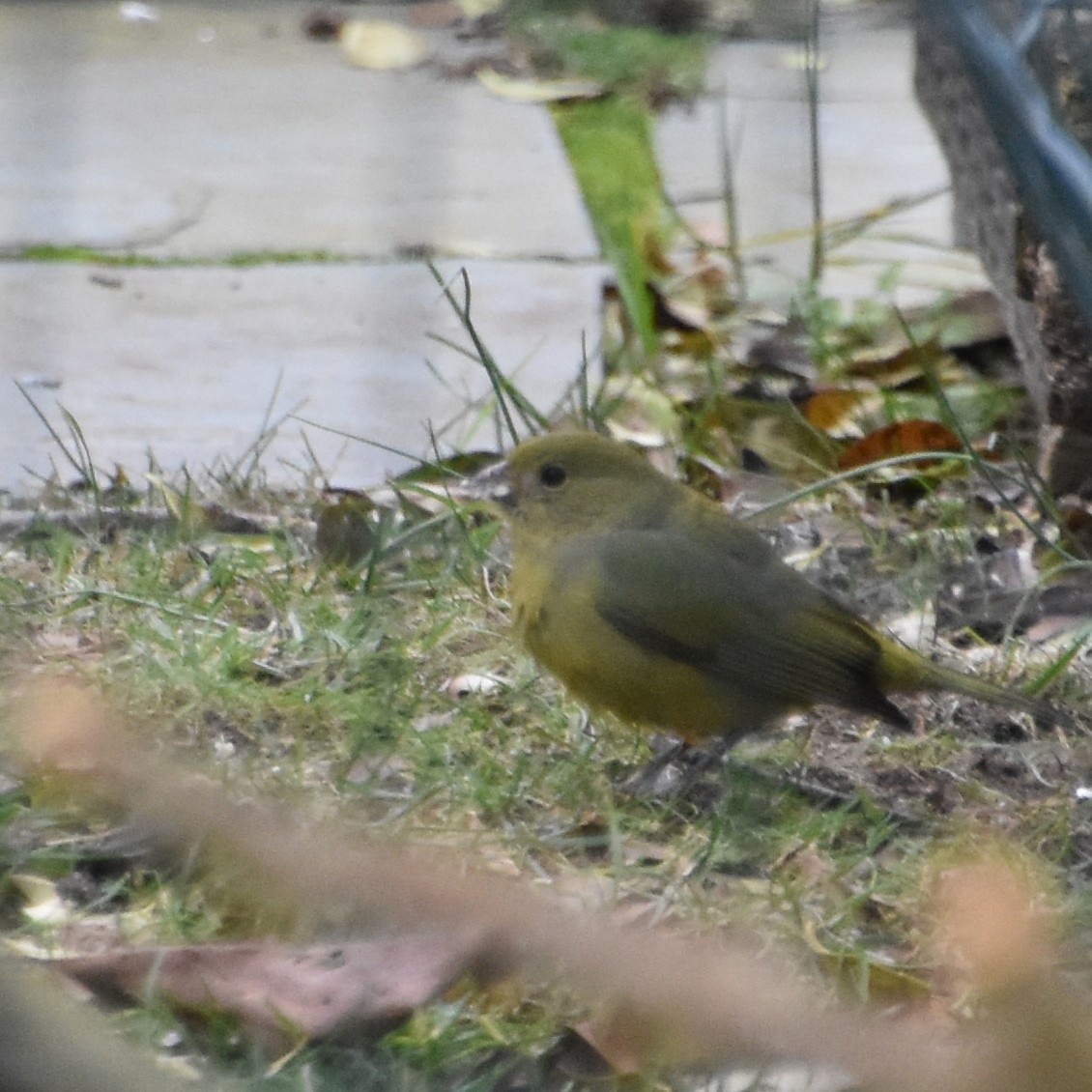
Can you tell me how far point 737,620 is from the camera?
3.29 meters

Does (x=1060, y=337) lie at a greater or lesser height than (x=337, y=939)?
greater

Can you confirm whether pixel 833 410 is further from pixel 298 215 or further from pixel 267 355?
pixel 298 215

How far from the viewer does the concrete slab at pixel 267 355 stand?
14.5 feet

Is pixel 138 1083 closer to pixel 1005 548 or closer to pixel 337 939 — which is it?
A: pixel 337 939

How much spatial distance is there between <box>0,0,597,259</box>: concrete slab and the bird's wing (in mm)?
2503

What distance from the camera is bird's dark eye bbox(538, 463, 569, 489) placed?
3545mm

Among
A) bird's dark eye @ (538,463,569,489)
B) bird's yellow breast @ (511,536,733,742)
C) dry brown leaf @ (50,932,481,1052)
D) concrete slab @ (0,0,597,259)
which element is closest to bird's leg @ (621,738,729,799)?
bird's yellow breast @ (511,536,733,742)

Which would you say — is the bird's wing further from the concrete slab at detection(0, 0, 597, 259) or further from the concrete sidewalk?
the concrete slab at detection(0, 0, 597, 259)

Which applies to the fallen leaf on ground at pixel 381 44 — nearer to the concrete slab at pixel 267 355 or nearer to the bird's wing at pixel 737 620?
the concrete slab at pixel 267 355

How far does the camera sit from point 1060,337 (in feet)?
13.2

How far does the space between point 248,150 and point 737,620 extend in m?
4.05

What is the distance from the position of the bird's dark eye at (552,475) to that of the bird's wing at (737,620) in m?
0.21

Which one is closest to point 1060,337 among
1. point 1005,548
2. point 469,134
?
point 1005,548

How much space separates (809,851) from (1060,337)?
5.63 feet
